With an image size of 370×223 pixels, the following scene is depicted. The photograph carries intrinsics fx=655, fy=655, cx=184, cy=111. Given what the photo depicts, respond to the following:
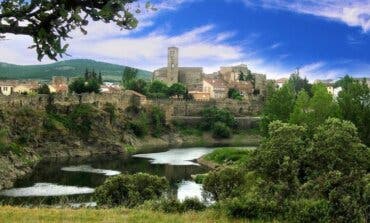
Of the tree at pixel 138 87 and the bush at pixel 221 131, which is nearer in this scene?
the bush at pixel 221 131

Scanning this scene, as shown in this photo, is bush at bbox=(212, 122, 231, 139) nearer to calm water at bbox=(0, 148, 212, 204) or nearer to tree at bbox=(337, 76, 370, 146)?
calm water at bbox=(0, 148, 212, 204)

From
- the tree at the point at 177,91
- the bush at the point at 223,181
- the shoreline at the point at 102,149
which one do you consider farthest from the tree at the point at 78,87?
the bush at the point at 223,181

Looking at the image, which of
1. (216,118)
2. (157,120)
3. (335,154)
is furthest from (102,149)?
(335,154)

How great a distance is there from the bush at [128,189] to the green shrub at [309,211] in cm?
1694

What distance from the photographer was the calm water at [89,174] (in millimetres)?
58609

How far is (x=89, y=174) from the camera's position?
263 feet

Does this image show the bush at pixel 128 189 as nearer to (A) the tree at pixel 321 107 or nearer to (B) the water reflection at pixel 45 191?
(B) the water reflection at pixel 45 191

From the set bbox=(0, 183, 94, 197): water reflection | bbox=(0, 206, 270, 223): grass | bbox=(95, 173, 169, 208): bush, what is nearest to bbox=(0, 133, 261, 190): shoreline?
bbox=(0, 183, 94, 197): water reflection

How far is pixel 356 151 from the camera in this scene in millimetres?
29031

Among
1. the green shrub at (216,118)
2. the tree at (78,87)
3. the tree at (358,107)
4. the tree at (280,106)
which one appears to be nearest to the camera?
the tree at (358,107)

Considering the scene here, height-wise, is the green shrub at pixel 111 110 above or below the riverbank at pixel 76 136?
above

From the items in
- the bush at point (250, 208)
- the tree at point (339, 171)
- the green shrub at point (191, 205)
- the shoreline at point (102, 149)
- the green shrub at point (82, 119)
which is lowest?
the shoreline at point (102, 149)

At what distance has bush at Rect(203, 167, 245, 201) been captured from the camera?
4108 cm

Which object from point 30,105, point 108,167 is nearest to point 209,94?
point 30,105
